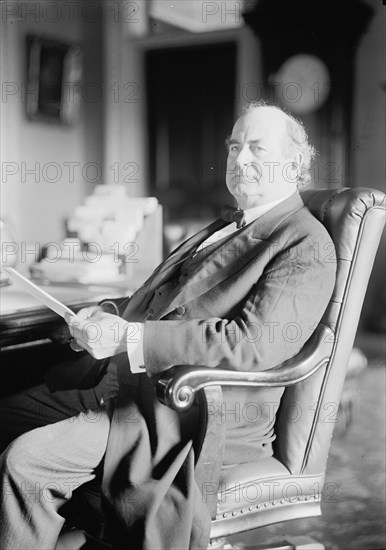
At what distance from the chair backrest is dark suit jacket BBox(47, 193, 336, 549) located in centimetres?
5

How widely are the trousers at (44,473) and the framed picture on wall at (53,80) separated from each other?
2563 mm

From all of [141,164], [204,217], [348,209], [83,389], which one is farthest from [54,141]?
[348,209]

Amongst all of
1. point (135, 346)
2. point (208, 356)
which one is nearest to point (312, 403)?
point (208, 356)

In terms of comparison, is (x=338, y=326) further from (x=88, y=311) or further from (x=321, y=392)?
(x=88, y=311)

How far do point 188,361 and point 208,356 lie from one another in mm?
49

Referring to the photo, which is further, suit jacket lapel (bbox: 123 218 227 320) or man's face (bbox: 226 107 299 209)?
suit jacket lapel (bbox: 123 218 227 320)

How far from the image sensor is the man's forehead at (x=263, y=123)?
1864 mm

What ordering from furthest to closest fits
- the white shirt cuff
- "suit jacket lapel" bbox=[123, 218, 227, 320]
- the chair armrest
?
"suit jacket lapel" bbox=[123, 218, 227, 320] → the white shirt cuff → the chair armrest

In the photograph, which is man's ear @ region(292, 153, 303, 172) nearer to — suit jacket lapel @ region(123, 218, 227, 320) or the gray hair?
the gray hair

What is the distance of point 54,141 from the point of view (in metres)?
3.95

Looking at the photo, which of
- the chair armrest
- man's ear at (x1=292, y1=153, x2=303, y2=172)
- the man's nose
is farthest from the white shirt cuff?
man's ear at (x1=292, y1=153, x2=303, y2=172)

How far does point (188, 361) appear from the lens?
1.61 metres

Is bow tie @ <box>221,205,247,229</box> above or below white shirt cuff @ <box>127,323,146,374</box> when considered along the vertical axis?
above

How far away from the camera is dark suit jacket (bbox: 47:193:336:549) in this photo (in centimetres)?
157
